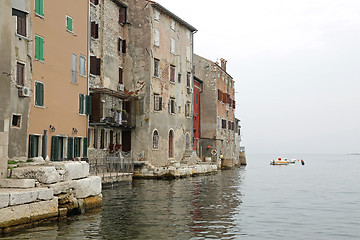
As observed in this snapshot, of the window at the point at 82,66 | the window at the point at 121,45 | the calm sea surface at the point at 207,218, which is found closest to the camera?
the calm sea surface at the point at 207,218

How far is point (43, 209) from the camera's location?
46.9 feet

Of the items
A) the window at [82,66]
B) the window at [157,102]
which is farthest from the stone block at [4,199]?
the window at [157,102]

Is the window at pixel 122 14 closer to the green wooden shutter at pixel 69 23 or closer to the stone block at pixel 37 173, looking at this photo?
the green wooden shutter at pixel 69 23

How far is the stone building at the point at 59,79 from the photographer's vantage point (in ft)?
73.5

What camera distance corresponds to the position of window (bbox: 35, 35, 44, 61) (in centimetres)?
2233

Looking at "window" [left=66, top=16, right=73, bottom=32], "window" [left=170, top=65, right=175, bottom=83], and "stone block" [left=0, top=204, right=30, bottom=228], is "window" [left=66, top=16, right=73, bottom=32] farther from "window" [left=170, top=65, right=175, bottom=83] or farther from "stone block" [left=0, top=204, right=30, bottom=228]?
"window" [left=170, top=65, right=175, bottom=83]

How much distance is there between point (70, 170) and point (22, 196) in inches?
129

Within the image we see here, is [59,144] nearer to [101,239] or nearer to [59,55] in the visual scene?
[59,55]

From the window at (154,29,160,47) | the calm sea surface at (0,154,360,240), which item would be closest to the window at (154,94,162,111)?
the window at (154,29,160,47)

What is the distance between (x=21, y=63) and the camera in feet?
68.2

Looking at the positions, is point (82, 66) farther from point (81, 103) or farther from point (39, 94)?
point (39, 94)

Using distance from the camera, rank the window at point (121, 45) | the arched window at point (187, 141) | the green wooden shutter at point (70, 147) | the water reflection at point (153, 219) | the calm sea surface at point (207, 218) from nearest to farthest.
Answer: the water reflection at point (153, 219), the calm sea surface at point (207, 218), the green wooden shutter at point (70, 147), the window at point (121, 45), the arched window at point (187, 141)

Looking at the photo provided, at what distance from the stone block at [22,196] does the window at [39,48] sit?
403 inches

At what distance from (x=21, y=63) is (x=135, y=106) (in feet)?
57.7
